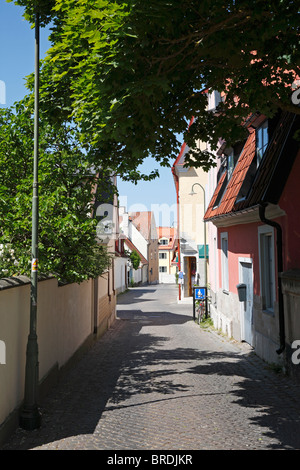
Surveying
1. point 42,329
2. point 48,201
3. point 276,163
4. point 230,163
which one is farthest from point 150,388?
point 230,163

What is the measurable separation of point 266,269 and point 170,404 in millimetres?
5109

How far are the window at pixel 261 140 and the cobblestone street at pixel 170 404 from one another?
5.19m

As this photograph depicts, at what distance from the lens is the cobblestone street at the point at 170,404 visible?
575 centimetres

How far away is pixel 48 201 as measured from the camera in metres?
9.38

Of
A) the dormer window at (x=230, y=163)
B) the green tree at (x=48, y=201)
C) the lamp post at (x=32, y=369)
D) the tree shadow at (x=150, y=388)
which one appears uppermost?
the dormer window at (x=230, y=163)

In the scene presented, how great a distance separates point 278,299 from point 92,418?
492 centimetres

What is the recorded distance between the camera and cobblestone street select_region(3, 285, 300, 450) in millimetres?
5754

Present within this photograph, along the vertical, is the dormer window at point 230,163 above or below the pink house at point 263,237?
above

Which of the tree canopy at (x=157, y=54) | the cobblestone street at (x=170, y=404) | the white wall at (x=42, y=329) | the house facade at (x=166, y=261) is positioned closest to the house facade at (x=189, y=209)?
the cobblestone street at (x=170, y=404)

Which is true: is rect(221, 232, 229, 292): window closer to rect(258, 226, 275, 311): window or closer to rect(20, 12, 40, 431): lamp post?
rect(258, 226, 275, 311): window

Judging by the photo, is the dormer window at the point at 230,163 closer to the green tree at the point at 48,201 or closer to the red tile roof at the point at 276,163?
the red tile roof at the point at 276,163

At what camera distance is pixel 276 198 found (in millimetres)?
9062
